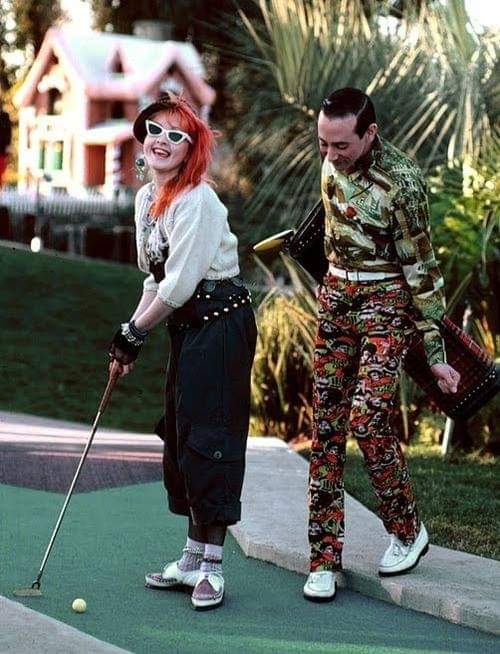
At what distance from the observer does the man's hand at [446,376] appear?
4945 mm

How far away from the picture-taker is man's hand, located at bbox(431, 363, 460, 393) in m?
4.95

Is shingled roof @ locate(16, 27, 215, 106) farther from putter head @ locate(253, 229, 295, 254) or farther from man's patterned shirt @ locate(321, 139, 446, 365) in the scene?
man's patterned shirt @ locate(321, 139, 446, 365)

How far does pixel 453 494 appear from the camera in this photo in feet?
24.1

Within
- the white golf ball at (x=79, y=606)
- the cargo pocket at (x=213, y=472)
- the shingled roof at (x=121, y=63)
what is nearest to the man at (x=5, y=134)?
the cargo pocket at (x=213, y=472)

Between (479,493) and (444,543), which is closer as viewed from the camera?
(444,543)

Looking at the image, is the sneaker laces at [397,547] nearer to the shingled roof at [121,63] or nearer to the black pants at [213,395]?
the black pants at [213,395]

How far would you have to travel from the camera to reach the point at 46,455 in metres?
8.11

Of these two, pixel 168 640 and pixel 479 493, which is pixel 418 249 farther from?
pixel 479 493

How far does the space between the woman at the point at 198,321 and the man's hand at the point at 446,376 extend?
0.64 m

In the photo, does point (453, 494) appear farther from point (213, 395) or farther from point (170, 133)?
point (170, 133)

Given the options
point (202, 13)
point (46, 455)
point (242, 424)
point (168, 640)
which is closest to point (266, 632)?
point (168, 640)

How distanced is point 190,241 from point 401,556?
1.42m

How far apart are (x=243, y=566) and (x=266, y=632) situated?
3.13 feet

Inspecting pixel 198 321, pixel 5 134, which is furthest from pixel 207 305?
pixel 5 134
